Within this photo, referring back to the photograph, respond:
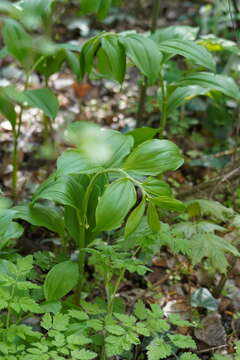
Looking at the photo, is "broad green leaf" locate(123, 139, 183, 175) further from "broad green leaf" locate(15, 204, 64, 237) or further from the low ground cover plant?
"broad green leaf" locate(15, 204, 64, 237)

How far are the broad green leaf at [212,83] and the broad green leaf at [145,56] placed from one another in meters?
0.26

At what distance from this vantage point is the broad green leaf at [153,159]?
1562mm

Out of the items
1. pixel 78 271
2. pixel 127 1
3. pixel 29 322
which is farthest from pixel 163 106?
pixel 127 1

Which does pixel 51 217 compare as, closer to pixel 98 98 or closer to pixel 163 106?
pixel 163 106

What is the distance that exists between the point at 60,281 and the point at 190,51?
1035 mm

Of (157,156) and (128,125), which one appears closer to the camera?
(157,156)

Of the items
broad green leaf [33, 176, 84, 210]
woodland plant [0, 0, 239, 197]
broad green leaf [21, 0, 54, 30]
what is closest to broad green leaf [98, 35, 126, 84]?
woodland plant [0, 0, 239, 197]

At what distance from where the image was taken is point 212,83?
6.83 ft

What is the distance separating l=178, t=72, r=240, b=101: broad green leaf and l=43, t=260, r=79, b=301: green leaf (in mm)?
927

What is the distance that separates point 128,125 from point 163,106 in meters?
1.02

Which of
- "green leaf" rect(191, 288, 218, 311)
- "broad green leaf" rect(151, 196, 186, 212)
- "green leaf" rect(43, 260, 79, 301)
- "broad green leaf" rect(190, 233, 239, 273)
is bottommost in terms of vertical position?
"green leaf" rect(191, 288, 218, 311)

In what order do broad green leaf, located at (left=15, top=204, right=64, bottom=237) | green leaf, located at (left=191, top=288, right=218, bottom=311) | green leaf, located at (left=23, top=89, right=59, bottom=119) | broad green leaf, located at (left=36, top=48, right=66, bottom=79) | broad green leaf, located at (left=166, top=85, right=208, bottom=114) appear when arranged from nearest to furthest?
1. broad green leaf, located at (left=15, top=204, right=64, bottom=237)
2. green leaf, located at (left=191, top=288, right=218, bottom=311)
3. green leaf, located at (left=23, top=89, right=59, bottom=119)
4. broad green leaf, located at (left=166, top=85, right=208, bottom=114)
5. broad green leaf, located at (left=36, top=48, right=66, bottom=79)

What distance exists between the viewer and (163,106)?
2.26 metres

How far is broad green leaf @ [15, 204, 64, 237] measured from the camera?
1.78 m
